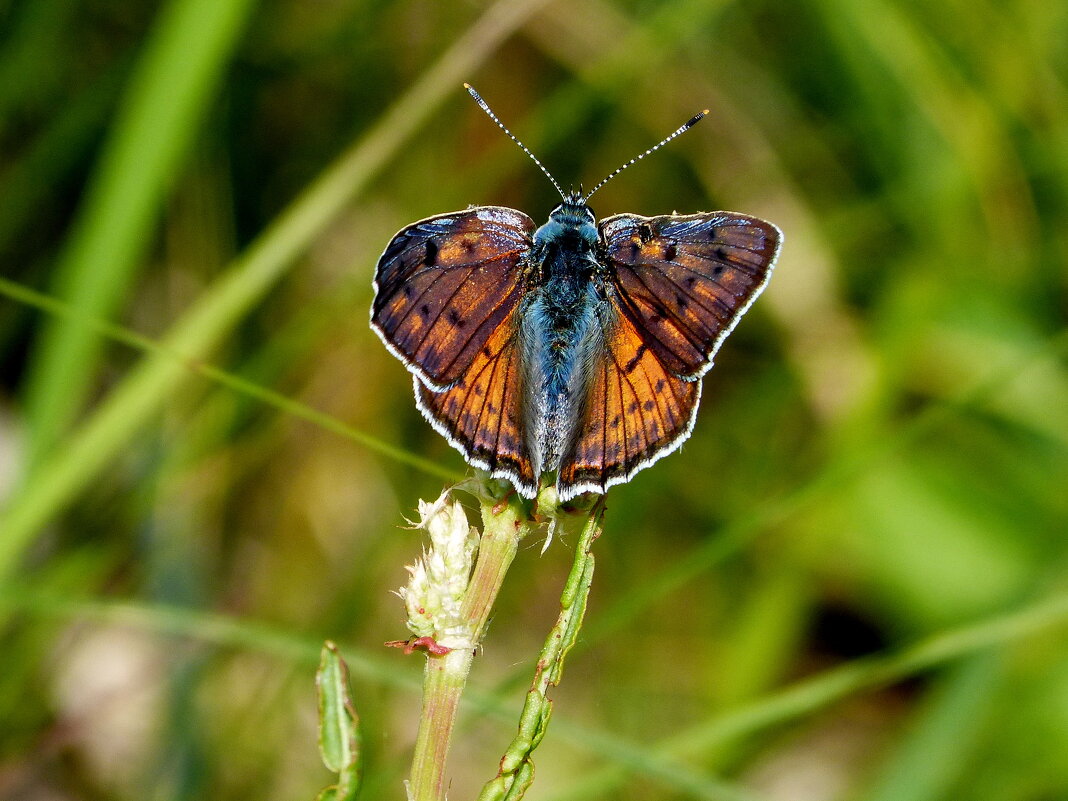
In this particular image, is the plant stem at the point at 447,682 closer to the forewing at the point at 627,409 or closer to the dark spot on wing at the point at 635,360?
the forewing at the point at 627,409

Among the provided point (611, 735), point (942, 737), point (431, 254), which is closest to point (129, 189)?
point (431, 254)

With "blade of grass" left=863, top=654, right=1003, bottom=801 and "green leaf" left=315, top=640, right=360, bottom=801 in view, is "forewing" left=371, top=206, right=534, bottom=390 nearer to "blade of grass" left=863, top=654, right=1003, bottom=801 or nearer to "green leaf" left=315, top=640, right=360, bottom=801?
"green leaf" left=315, top=640, right=360, bottom=801

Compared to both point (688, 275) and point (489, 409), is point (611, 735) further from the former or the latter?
point (688, 275)

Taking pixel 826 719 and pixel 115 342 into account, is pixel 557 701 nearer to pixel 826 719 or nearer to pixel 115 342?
pixel 826 719

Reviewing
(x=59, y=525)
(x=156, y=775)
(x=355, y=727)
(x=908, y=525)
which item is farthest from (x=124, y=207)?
(x=908, y=525)

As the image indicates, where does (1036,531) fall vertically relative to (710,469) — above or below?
below

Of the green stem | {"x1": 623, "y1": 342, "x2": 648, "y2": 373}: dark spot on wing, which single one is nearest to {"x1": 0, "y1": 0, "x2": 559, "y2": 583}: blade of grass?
{"x1": 623, "y1": 342, "x2": 648, "y2": 373}: dark spot on wing
